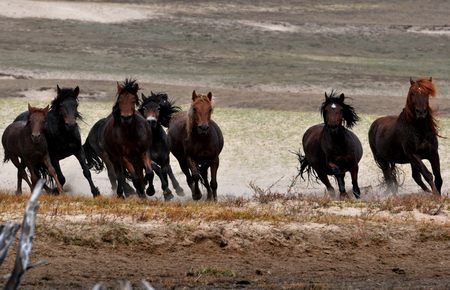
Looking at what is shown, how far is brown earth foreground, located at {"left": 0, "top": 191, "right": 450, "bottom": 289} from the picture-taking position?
40.6ft

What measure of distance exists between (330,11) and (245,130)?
43.7m

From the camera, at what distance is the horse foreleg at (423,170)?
1861 cm

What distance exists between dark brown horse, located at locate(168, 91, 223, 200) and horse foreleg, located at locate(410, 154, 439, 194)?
3127 millimetres

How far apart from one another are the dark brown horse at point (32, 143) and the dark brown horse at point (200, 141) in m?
2.16

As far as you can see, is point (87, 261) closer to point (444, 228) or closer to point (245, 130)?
point (444, 228)

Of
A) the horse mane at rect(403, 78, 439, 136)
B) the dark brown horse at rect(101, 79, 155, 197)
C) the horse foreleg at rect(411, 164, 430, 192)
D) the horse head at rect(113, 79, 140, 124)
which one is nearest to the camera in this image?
the horse head at rect(113, 79, 140, 124)

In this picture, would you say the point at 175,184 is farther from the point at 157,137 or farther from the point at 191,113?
the point at 191,113

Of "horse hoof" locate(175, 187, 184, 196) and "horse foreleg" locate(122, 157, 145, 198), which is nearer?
"horse foreleg" locate(122, 157, 145, 198)

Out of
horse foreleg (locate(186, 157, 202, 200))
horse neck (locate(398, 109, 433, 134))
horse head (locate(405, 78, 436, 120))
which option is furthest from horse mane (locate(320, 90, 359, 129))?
horse foreleg (locate(186, 157, 202, 200))

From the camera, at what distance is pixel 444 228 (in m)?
14.7

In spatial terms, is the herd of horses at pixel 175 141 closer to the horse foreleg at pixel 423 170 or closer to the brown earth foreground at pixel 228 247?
the horse foreleg at pixel 423 170

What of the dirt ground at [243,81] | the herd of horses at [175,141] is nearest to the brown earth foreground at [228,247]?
the dirt ground at [243,81]

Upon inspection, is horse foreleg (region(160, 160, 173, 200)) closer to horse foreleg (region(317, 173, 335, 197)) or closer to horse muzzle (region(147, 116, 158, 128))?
horse muzzle (region(147, 116, 158, 128))

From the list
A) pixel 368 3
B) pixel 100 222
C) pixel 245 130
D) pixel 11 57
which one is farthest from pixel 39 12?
pixel 100 222
